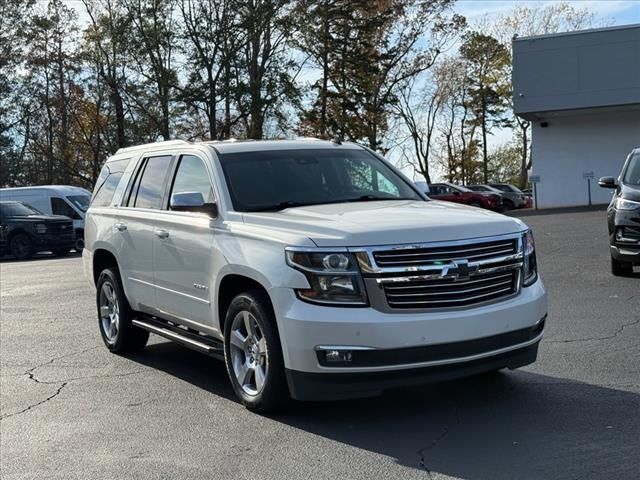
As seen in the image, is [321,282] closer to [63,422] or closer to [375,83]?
[63,422]

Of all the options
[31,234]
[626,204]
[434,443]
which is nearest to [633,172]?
[626,204]

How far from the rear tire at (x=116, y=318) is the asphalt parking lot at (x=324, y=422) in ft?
0.52

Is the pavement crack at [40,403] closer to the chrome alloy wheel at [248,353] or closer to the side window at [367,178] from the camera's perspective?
the chrome alloy wheel at [248,353]

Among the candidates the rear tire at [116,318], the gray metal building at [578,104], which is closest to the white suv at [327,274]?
the rear tire at [116,318]

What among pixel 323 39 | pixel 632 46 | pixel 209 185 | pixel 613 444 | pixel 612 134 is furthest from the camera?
pixel 323 39

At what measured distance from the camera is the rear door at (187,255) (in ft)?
20.1

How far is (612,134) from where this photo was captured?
33.5 meters

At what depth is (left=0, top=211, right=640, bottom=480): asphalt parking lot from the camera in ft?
15.1

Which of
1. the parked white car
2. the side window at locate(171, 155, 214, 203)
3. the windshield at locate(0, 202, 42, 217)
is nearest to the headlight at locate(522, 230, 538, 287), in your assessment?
the side window at locate(171, 155, 214, 203)

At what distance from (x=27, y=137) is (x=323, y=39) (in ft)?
65.2

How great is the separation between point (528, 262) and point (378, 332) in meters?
1.40

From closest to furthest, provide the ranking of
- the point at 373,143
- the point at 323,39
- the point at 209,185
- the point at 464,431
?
the point at 464,431, the point at 209,185, the point at 323,39, the point at 373,143

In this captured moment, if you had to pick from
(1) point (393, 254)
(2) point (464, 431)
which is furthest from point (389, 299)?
(2) point (464, 431)

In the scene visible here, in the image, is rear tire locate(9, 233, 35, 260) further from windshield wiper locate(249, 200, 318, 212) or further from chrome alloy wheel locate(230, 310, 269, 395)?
chrome alloy wheel locate(230, 310, 269, 395)
